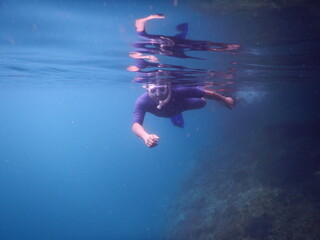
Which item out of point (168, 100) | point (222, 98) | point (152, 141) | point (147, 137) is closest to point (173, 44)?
point (168, 100)

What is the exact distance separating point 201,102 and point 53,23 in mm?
5899

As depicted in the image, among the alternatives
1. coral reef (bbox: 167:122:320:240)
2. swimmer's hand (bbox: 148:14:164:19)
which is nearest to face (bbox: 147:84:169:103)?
swimmer's hand (bbox: 148:14:164:19)

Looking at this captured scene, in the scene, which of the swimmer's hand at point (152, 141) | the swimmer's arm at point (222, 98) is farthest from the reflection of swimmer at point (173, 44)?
the swimmer's hand at point (152, 141)

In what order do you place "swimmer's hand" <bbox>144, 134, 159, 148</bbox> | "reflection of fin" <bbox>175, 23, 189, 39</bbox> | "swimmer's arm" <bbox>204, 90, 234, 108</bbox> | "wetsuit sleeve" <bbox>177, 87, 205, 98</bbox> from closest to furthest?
"swimmer's hand" <bbox>144, 134, 159, 148</bbox>, "reflection of fin" <bbox>175, 23, 189, 39</bbox>, "wetsuit sleeve" <bbox>177, 87, 205, 98</bbox>, "swimmer's arm" <bbox>204, 90, 234, 108</bbox>

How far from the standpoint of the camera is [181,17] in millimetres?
7535

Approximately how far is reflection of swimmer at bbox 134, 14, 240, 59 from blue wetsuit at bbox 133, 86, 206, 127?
79.9 inches

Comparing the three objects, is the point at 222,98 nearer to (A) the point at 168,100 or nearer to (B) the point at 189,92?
(B) the point at 189,92

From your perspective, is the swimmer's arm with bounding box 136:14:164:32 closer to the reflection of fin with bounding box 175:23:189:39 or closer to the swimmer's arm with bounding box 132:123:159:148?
the reflection of fin with bounding box 175:23:189:39

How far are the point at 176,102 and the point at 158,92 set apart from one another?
85cm

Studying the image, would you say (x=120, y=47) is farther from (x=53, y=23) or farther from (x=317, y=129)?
(x=317, y=129)

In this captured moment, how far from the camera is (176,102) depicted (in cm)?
882

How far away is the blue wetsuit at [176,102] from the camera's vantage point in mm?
8477

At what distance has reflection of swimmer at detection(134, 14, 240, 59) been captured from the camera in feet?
27.3

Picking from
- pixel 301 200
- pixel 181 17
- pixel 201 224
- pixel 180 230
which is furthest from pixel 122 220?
pixel 181 17
